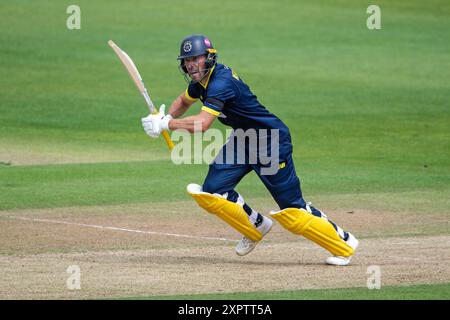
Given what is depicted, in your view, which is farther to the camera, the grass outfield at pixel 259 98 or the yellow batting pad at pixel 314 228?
the grass outfield at pixel 259 98

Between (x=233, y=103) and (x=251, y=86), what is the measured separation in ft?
48.1

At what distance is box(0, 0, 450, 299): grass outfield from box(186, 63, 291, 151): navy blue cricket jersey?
1403 mm

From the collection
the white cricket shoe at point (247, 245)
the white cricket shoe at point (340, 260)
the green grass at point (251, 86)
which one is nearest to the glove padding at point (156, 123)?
the white cricket shoe at point (247, 245)

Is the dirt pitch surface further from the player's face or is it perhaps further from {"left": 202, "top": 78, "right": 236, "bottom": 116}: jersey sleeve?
the player's face

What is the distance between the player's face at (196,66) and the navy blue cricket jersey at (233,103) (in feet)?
0.33

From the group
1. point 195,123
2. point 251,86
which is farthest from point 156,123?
point 251,86

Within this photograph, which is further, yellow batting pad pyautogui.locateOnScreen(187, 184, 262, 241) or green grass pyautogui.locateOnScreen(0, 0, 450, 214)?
green grass pyautogui.locateOnScreen(0, 0, 450, 214)

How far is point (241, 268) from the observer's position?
1066cm

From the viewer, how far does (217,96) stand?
10.4 m

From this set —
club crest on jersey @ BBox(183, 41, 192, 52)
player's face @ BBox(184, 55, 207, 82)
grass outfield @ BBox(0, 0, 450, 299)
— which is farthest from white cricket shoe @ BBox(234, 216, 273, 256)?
club crest on jersey @ BBox(183, 41, 192, 52)

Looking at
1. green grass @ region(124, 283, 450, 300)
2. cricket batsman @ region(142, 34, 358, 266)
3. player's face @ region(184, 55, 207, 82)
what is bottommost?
green grass @ region(124, 283, 450, 300)

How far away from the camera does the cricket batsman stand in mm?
10562

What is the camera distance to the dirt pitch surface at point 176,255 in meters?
9.80

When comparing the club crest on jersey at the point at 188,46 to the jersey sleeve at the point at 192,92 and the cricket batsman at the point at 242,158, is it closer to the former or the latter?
the cricket batsman at the point at 242,158
